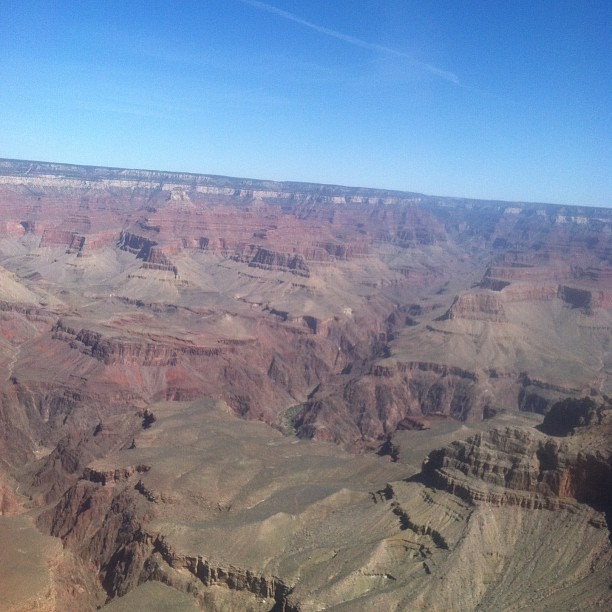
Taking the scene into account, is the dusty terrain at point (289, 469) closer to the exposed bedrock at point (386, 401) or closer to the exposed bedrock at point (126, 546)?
the exposed bedrock at point (126, 546)

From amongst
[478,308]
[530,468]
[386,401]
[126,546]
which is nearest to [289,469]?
[126,546]

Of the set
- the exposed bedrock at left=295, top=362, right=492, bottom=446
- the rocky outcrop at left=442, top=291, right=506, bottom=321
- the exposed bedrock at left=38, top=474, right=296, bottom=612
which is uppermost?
the rocky outcrop at left=442, top=291, right=506, bottom=321

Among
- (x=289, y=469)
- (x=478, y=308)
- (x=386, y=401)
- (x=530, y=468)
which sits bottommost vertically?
(x=386, y=401)

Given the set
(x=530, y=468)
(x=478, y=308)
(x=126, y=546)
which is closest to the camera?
(x=530, y=468)

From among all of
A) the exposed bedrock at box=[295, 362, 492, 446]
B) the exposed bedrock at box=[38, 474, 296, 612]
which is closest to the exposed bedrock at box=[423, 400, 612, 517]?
the exposed bedrock at box=[38, 474, 296, 612]

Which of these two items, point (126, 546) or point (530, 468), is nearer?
point (530, 468)

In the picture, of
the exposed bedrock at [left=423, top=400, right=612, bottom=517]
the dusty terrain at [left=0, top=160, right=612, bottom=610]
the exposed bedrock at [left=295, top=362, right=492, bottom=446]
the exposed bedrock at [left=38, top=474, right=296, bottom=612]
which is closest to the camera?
the dusty terrain at [left=0, top=160, right=612, bottom=610]

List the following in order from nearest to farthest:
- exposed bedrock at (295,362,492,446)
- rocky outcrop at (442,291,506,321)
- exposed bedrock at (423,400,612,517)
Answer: exposed bedrock at (423,400,612,517) < exposed bedrock at (295,362,492,446) < rocky outcrop at (442,291,506,321)

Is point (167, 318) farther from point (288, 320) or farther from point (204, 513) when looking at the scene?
point (204, 513)

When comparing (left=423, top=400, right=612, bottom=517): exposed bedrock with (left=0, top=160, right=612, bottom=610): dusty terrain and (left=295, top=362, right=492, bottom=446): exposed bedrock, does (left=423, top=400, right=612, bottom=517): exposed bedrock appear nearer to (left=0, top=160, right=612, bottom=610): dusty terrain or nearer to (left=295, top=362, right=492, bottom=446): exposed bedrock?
(left=0, top=160, right=612, bottom=610): dusty terrain

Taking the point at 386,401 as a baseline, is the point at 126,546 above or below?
above

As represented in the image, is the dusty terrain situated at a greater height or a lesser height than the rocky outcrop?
lesser

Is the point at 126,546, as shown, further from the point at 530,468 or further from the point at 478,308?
the point at 478,308

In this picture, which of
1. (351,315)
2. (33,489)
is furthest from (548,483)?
(351,315)
